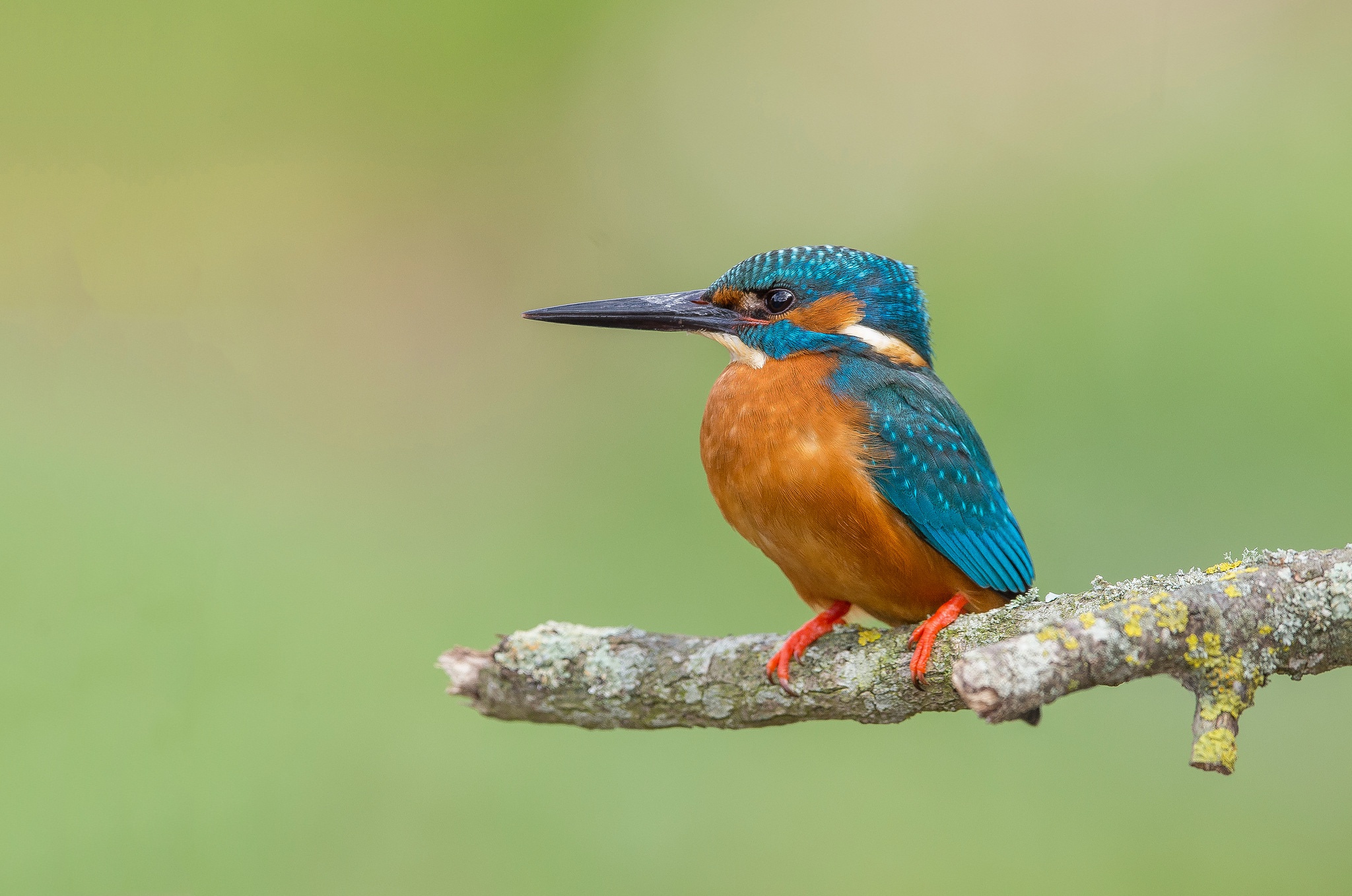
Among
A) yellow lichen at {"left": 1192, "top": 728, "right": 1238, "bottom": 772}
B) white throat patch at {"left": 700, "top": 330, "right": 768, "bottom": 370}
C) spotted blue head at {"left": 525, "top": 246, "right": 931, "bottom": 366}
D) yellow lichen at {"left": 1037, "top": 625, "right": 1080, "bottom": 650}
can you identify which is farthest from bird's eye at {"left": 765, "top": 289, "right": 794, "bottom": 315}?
yellow lichen at {"left": 1192, "top": 728, "right": 1238, "bottom": 772}

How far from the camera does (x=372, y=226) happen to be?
6.73m

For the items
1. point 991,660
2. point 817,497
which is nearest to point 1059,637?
point 991,660

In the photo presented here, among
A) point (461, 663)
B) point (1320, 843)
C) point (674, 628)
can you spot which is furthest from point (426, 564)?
point (1320, 843)

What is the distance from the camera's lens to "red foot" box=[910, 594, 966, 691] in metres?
2.54

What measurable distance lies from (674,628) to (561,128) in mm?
3514

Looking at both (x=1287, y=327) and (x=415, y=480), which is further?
Result: (x=415, y=480)

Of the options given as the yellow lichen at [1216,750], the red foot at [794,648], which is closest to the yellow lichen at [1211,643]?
the yellow lichen at [1216,750]

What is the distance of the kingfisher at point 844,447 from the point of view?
9.37 ft

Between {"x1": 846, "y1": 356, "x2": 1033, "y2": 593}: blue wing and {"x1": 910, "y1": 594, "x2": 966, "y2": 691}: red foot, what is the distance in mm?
90

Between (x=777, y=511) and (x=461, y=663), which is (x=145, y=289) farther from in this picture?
(x=777, y=511)

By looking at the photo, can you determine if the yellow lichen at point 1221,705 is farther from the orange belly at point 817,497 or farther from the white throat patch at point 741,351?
the white throat patch at point 741,351

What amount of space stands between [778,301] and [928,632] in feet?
3.43

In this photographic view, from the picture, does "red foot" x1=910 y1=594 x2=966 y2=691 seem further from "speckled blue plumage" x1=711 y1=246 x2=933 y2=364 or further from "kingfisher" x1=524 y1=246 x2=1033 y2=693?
"speckled blue plumage" x1=711 y1=246 x2=933 y2=364

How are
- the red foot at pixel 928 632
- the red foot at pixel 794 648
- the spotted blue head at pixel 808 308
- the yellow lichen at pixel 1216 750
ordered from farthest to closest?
1. the spotted blue head at pixel 808 308
2. the red foot at pixel 794 648
3. the red foot at pixel 928 632
4. the yellow lichen at pixel 1216 750
